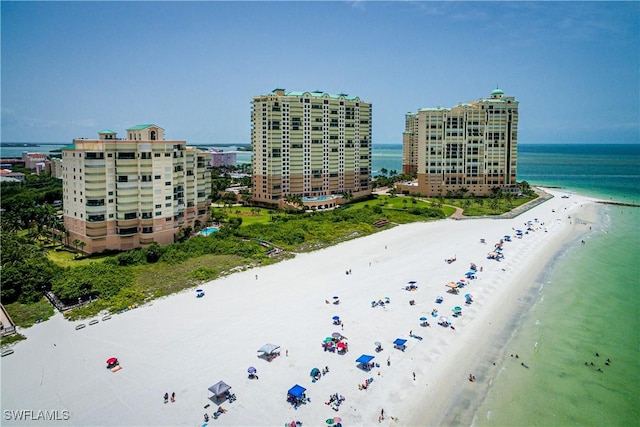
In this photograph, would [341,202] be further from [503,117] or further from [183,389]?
[183,389]

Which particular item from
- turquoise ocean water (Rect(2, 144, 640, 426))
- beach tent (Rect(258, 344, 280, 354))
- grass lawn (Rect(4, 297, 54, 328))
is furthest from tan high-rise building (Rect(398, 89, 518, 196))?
grass lawn (Rect(4, 297, 54, 328))

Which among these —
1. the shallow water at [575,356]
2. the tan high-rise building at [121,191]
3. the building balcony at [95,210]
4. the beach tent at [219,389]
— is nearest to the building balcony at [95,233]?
the tan high-rise building at [121,191]

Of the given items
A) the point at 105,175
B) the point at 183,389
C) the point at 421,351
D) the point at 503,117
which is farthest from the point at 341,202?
the point at 183,389

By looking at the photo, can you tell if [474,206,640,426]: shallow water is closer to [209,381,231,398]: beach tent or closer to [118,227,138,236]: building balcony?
[209,381,231,398]: beach tent

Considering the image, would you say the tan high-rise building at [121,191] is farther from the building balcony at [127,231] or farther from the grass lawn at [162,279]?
the grass lawn at [162,279]

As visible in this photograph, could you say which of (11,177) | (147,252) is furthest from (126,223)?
(11,177)

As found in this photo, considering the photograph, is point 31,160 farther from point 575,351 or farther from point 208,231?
point 575,351
